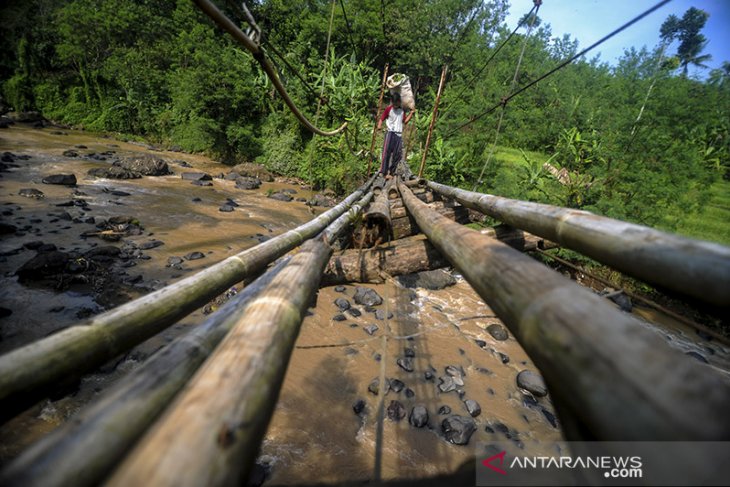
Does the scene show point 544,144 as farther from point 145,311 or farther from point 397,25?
point 145,311

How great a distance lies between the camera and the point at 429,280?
21.3ft

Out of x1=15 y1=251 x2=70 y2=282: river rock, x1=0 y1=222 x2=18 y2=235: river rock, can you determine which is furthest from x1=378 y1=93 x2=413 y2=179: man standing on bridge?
x1=0 y1=222 x2=18 y2=235: river rock

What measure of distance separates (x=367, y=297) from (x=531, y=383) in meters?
2.78

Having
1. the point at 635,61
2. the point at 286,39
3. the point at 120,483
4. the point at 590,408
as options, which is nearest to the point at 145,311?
the point at 120,483

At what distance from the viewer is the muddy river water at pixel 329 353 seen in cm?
274

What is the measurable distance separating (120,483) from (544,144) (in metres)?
23.8

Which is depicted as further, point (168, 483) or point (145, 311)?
point (145, 311)

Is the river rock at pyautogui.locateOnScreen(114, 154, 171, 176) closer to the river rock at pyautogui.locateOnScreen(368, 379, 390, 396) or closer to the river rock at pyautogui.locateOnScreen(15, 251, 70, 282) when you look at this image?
the river rock at pyautogui.locateOnScreen(15, 251, 70, 282)

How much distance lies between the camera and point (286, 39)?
61.7 ft

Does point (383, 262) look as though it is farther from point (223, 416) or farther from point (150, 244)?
point (150, 244)

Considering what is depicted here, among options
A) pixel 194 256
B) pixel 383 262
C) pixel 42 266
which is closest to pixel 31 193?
pixel 42 266

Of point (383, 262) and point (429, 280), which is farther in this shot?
point (429, 280)

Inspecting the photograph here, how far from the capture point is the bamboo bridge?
0.53 m

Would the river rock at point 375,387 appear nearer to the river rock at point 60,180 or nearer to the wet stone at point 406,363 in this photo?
the wet stone at point 406,363
